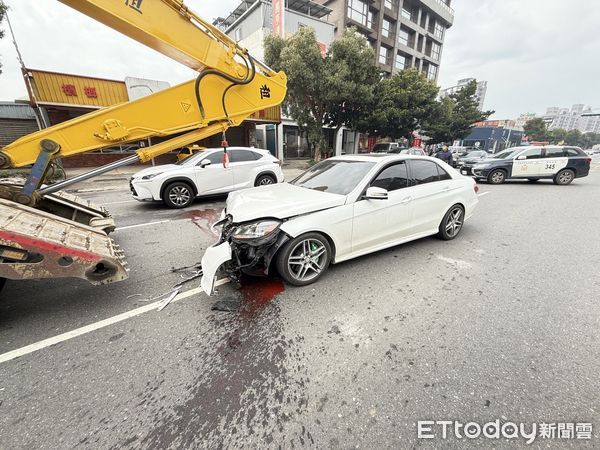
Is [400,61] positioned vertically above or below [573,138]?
above

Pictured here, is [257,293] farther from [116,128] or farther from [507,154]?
[507,154]

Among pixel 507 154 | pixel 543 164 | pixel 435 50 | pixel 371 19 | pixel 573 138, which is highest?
pixel 371 19

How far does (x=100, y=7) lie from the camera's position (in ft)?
8.75

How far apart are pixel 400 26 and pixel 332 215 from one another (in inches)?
1673

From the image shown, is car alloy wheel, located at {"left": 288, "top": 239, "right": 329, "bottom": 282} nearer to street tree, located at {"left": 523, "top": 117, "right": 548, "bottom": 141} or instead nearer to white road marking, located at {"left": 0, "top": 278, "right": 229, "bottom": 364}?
white road marking, located at {"left": 0, "top": 278, "right": 229, "bottom": 364}

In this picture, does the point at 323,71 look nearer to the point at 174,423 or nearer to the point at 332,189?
the point at 332,189

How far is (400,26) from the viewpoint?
112ft

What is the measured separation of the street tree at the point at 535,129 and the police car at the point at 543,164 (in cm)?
6901

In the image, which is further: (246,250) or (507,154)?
(507,154)

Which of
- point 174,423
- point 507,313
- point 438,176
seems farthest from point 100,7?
point 507,313

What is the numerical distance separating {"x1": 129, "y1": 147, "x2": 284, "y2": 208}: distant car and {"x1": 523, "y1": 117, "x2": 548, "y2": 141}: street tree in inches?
3127

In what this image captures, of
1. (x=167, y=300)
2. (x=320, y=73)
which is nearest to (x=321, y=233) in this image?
(x=167, y=300)

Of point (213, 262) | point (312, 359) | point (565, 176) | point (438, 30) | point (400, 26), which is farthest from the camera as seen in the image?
point (438, 30)

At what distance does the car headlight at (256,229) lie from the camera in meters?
2.78
